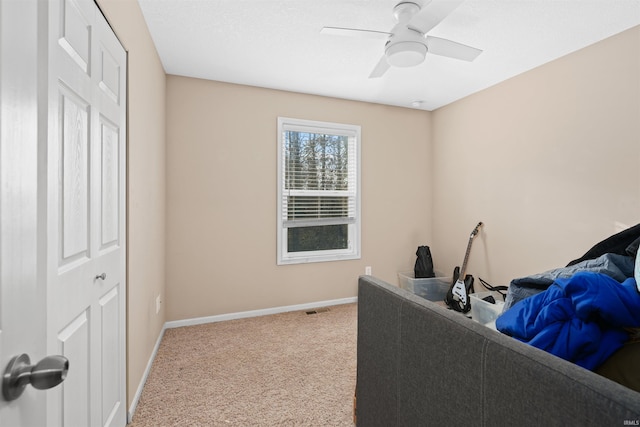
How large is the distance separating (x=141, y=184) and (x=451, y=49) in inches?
89.1

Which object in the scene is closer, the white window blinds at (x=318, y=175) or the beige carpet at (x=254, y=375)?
the beige carpet at (x=254, y=375)

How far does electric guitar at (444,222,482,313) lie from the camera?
133 inches

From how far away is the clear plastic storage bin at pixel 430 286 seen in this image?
12.4 feet

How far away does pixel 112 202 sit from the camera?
1.54 meters

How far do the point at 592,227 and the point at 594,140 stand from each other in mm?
691

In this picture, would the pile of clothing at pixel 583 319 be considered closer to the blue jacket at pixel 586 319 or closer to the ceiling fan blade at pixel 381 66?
the blue jacket at pixel 586 319

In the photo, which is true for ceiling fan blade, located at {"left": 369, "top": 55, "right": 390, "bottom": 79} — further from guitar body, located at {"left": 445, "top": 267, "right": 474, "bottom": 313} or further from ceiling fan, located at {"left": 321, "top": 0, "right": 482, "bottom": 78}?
guitar body, located at {"left": 445, "top": 267, "right": 474, "bottom": 313}

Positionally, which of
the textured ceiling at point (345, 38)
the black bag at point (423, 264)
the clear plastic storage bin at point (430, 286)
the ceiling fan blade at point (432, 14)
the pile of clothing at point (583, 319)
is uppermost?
the textured ceiling at point (345, 38)

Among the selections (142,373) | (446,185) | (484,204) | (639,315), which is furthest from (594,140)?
(142,373)

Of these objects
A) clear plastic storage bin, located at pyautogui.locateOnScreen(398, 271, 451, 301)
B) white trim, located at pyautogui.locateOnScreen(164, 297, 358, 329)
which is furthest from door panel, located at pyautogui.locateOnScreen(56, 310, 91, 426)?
clear plastic storage bin, located at pyautogui.locateOnScreen(398, 271, 451, 301)

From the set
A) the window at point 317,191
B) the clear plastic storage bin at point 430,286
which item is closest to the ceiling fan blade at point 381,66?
the window at point 317,191

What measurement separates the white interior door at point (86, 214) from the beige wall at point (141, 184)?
13 centimetres

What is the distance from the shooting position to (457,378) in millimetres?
936

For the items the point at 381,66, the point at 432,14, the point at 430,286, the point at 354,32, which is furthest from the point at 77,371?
the point at 430,286
